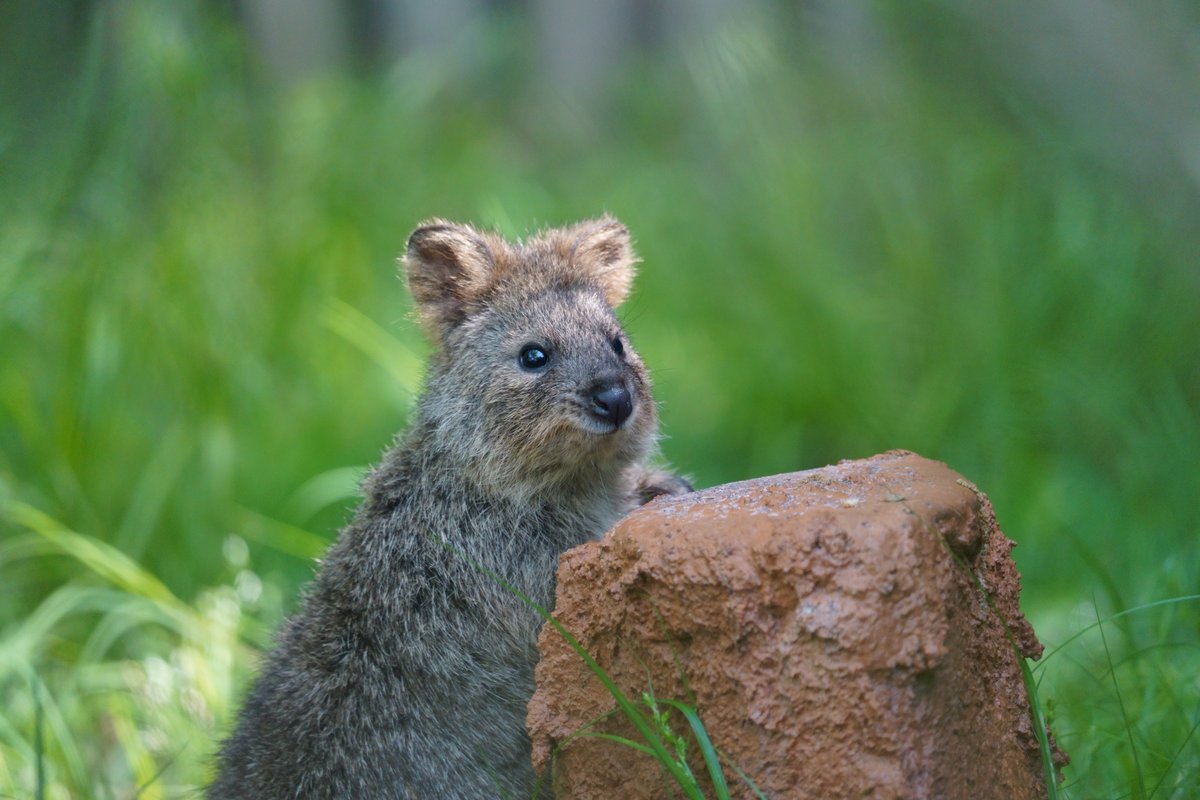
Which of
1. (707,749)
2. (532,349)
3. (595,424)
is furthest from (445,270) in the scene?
(707,749)

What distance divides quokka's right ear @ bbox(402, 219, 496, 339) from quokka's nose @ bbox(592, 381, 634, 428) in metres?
0.87

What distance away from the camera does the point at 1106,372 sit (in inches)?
289

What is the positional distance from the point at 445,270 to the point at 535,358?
2.19ft

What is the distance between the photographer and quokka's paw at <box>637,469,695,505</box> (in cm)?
488

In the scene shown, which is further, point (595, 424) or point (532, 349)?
point (532, 349)

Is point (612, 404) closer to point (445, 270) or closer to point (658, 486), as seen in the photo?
point (658, 486)

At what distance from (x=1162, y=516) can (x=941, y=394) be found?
1712 millimetres

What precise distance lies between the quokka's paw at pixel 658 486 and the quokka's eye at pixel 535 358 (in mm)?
644

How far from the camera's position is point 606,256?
5391mm

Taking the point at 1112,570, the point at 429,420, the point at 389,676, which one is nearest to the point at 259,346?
the point at 429,420

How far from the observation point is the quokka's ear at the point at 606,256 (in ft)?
17.2

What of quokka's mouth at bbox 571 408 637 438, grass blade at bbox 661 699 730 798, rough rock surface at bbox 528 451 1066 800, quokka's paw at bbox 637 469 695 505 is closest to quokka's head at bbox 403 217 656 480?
quokka's mouth at bbox 571 408 637 438

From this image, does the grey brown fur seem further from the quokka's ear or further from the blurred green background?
the blurred green background

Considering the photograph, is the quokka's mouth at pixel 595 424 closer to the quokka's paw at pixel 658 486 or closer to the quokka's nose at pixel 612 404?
the quokka's nose at pixel 612 404
